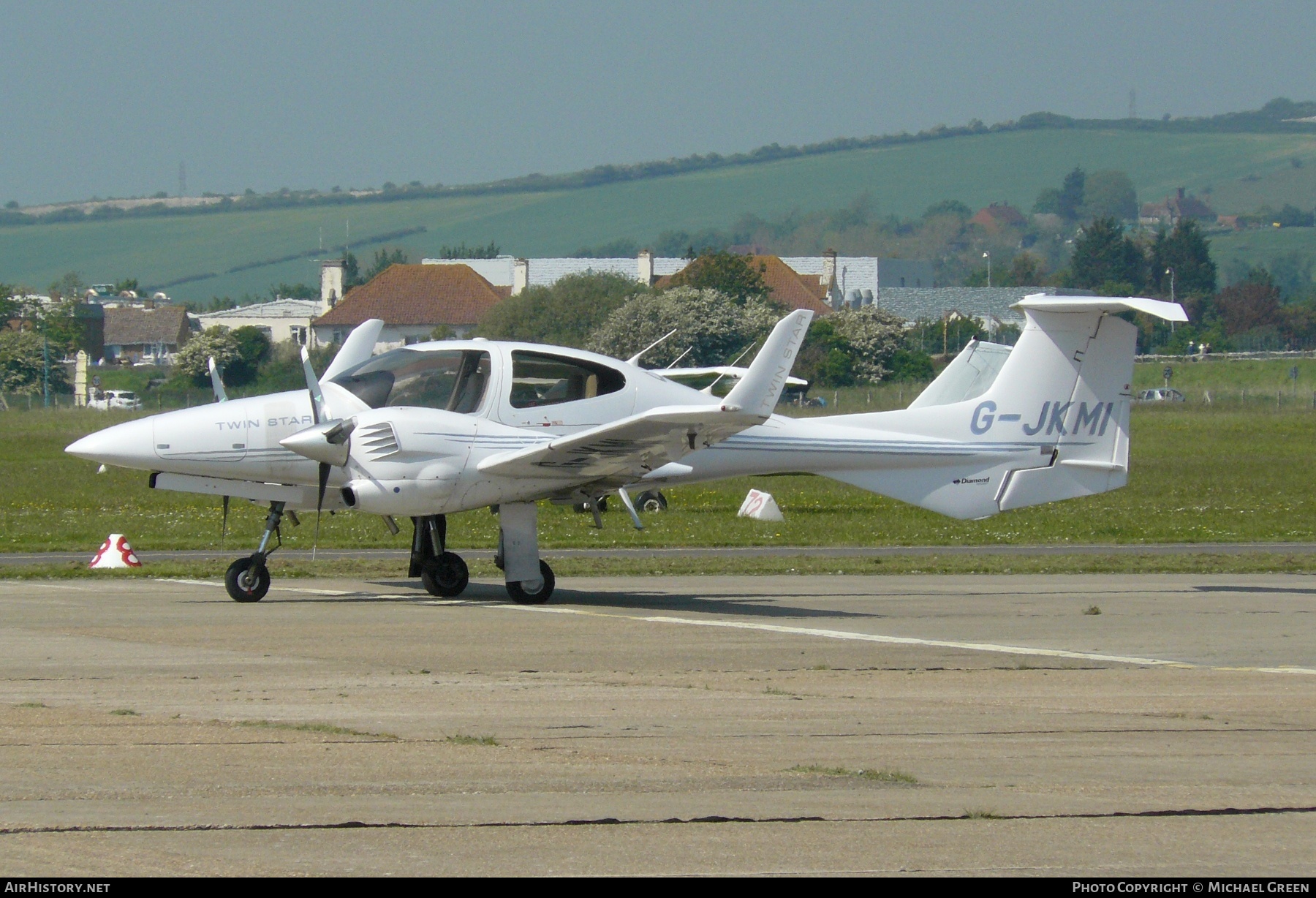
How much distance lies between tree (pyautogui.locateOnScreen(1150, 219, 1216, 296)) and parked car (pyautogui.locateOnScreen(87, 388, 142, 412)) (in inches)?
3900

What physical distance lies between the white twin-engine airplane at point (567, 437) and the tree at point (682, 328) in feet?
137

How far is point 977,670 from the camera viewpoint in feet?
36.0

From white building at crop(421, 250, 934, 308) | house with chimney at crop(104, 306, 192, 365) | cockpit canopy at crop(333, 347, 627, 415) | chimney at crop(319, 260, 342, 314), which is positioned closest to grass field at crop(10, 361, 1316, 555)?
cockpit canopy at crop(333, 347, 627, 415)

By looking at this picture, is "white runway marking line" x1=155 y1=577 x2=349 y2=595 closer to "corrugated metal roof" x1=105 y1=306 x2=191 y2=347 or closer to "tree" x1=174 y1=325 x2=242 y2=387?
"tree" x1=174 y1=325 x2=242 y2=387

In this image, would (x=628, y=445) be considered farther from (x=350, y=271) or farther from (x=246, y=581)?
(x=350, y=271)

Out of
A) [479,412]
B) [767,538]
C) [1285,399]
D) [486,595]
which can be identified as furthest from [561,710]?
[1285,399]

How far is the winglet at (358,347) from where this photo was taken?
1625cm

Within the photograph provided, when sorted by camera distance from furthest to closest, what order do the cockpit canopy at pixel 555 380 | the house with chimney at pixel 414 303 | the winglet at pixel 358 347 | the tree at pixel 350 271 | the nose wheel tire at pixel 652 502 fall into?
the tree at pixel 350 271 < the house with chimney at pixel 414 303 < the nose wheel tire at pixel 652 502 < the winglet at pixel 358 347 < the cockpit canopy at pixel 555 380

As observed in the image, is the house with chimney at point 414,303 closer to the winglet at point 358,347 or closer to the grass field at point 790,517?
the grass field at point 790,517

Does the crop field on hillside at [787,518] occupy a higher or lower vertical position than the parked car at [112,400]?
higher

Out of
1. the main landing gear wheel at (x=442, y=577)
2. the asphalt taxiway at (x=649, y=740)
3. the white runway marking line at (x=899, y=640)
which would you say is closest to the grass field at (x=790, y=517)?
the main landing gear wheel at (x=442, y=577)

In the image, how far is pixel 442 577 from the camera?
15961mm

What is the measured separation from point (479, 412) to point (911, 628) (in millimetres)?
4607

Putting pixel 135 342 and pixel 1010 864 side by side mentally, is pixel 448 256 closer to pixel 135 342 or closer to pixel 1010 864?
pixel 135 342
